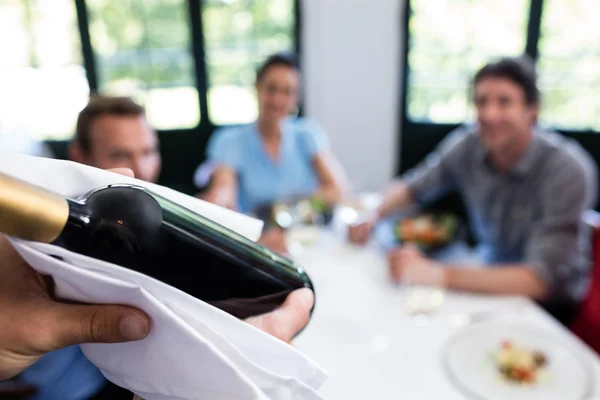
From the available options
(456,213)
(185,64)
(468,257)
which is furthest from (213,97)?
(468,257)

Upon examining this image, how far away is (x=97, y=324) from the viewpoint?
1.09 ft

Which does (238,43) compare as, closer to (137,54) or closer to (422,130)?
(137,54)

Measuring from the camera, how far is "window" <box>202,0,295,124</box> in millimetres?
3145

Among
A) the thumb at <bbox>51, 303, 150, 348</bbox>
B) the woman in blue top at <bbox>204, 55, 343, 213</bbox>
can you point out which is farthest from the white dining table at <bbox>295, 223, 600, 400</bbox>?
the woman in blue top at <bbox>204, 55, 343, 213</bbox>

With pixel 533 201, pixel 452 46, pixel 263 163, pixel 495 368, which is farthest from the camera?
pixel 452 46

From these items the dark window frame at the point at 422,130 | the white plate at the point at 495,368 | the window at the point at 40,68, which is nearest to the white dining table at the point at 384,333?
the white plate at the point at 495,368

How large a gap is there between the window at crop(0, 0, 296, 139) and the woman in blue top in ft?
3.88

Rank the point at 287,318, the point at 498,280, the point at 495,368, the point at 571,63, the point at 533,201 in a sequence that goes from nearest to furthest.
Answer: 1. the point at 287,318
2. the point at 495,368
3. the point at 498,280
4. the point at 533,201
5. the point at 571,63

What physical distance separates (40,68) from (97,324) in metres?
3.47

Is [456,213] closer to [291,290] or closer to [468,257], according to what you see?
[468,257]

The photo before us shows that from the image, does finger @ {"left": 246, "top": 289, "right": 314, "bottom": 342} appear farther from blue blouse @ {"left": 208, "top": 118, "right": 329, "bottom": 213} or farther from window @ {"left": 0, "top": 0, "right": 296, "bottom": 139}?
window @ {"left": 0, "top": 0, "right": 296, "bottom": 139}

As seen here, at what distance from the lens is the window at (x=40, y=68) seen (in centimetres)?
306

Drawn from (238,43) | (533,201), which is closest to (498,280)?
(533,201)

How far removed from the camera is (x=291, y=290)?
420 mm
